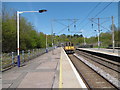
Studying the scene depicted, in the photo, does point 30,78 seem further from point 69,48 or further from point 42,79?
point 69,48

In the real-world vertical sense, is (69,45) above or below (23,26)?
below

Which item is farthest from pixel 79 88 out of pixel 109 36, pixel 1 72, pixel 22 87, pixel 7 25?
pixel 109 36

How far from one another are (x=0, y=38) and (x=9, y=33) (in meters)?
2.67

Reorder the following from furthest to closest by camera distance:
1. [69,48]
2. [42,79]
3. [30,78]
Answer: [69,48]
[30,78]
[42,79]

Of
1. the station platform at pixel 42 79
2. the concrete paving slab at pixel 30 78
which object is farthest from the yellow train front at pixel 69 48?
the concrete paving slab at pixel 30 78

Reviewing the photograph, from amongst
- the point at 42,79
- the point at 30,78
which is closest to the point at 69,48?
the point at 30,78

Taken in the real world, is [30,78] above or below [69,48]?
below

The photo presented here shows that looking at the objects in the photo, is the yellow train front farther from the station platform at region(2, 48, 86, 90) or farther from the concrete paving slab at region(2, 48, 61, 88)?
the concrete paving slab at region(2, 48, 61, 88)

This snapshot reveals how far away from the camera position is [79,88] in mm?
5316

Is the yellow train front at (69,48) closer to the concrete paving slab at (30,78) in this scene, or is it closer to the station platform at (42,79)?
the station platform at (42,79)

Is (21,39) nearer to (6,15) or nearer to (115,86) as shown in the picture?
(6,15)

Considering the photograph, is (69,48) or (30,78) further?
(69,48)

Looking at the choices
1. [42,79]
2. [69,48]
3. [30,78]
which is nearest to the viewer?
[42,79]

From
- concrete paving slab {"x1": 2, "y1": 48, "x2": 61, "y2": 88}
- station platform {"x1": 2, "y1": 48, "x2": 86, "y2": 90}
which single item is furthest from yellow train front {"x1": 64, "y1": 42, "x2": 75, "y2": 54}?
concrete paving slab {"x1": 2, "y1": 48, "x2": 61, "y2": 88}
